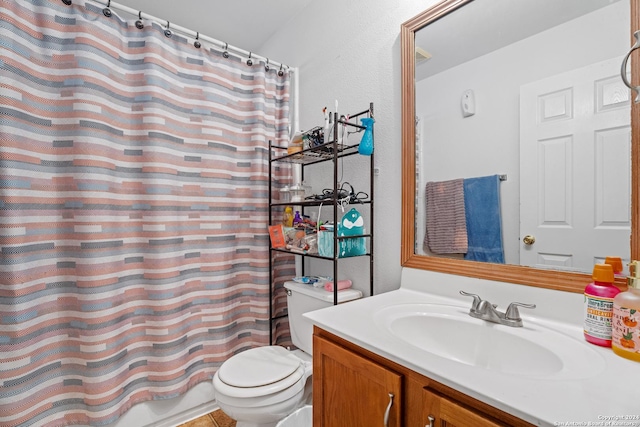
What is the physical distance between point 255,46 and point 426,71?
5.34 ft

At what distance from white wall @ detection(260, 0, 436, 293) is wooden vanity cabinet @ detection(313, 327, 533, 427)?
1.86ft

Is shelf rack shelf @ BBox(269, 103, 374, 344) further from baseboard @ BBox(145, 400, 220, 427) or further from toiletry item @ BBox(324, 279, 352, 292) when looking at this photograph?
baseboard @ BBox(145, 400, 220, 427)

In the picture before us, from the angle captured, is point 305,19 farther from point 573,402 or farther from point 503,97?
point 573,402

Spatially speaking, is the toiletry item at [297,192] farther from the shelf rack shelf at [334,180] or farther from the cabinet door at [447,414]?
the cabinet door at [447,414]

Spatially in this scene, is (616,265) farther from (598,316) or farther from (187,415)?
(187,415)

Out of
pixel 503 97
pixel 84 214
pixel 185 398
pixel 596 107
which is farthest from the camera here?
pixel 185 398

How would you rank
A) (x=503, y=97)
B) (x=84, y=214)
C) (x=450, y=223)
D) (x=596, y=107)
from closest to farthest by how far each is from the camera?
(x=596, y=107), (x=503, y=97), (x=450, y=223), (x=84, y=214)

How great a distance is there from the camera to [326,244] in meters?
1.31

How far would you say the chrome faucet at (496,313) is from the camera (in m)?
0.84

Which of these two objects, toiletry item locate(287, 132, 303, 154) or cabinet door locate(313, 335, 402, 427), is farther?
toiletry item locate(287, 132, 303, 154)

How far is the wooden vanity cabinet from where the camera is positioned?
1.80 ft

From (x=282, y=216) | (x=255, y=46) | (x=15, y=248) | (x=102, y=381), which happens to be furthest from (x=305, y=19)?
(x=102, y=381)

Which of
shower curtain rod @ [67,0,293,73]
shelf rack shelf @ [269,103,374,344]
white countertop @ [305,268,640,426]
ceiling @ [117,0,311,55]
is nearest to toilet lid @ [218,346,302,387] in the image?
shelf rack shelf @ [269,103,374,344]

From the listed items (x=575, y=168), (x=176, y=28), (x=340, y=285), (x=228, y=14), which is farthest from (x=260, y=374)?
(x=228, y=14)
